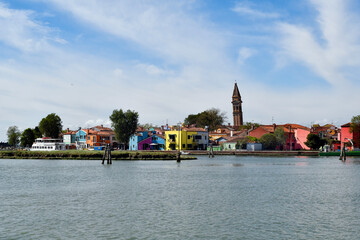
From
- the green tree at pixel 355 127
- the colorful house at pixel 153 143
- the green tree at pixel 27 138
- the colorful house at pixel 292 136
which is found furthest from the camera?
the green tree at pixel 27 138

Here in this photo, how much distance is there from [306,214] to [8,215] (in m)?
18.2

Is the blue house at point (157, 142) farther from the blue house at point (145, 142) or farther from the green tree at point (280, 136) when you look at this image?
A: the green tree at point (280, 136)

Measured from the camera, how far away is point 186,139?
12538cm

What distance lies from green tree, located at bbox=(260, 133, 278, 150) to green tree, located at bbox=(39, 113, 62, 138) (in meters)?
66.1

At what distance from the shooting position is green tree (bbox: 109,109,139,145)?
121 metres

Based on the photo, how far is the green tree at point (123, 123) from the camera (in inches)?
4775

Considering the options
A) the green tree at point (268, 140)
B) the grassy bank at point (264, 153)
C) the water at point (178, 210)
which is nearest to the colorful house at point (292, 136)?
the green tree at point (268, 140)

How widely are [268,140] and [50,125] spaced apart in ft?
228

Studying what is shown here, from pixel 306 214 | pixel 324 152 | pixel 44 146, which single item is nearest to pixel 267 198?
pixel 306 214

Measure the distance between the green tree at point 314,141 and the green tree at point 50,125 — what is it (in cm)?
7946

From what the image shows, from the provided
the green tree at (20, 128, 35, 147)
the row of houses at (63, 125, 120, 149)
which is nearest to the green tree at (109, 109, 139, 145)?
the row of houses at (63, 125, 120, 149)

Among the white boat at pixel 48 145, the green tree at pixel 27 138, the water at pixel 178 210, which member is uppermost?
the green tree at pixel 27 138

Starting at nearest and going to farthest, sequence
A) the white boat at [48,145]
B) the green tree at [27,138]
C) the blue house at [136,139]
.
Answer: the white boat at [48,145] < the blue house at [136,139] < the green tree at [27,138]

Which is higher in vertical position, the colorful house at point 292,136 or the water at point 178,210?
the colorful house at point 292,136
